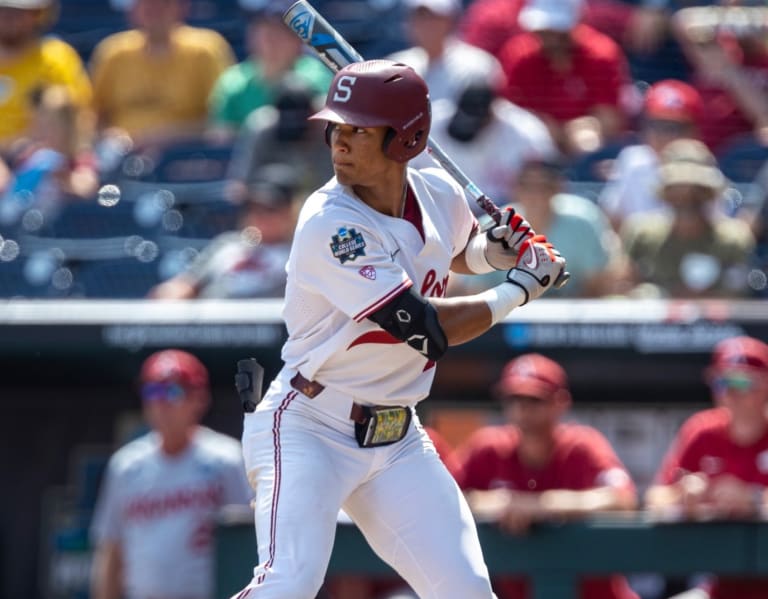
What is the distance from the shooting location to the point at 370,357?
4113 mm

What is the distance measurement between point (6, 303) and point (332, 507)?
11.4 ft

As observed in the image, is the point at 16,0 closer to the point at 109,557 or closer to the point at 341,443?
the point at 109,557

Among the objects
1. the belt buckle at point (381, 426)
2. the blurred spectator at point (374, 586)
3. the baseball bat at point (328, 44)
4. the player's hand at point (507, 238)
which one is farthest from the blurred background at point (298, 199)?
the belt buckle at point (381, 426)

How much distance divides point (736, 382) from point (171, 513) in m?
2.38

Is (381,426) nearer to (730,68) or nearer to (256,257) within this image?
(256,257)

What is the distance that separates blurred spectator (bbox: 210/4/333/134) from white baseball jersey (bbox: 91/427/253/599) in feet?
6.63

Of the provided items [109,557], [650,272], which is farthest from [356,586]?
[650,272]

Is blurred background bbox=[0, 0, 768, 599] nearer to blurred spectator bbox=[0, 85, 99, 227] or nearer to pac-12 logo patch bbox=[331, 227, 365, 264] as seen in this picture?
blurred spectator bbox=[0, 85, 99, 227]

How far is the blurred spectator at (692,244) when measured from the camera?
681 cm

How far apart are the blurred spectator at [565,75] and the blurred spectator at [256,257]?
1.46 meters

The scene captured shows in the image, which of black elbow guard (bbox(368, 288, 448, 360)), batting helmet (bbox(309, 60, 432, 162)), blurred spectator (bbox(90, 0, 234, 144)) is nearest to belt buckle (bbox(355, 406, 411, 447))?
black elbow guard (bbox(368, 288, 448, 360))

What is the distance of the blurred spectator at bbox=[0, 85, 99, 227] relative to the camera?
776 cm

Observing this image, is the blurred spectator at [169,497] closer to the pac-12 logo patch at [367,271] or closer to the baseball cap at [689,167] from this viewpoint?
the baseball cap at [689,167]

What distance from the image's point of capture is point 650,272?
692cm
